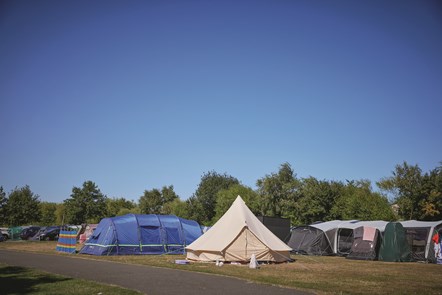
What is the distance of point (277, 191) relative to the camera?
5275 cm

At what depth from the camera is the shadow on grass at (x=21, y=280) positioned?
9.23m

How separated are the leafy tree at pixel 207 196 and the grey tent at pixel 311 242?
135 feet

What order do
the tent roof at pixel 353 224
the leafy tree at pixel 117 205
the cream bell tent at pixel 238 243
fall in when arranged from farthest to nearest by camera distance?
the leafy tree at pixel 117 205, the tent roof at pixel 353 224, the cream bell tent at pixel 238 243

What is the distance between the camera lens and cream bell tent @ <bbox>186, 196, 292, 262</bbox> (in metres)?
18.3

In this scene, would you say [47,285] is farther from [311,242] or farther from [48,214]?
[48,214]

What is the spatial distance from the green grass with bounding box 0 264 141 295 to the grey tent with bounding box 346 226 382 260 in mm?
19665

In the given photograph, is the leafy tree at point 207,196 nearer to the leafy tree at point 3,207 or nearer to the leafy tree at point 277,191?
the leafy tree at point 277,191

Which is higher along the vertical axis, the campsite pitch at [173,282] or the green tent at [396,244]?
the green tent at [396,244]

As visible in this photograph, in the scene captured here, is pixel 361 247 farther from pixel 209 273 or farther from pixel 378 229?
pixel 209 273

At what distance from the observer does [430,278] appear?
13508 millimetres

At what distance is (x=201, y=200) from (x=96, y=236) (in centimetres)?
4917

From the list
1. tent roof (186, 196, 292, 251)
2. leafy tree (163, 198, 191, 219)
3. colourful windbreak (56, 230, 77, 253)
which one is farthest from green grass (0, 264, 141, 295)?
leafy tree (163, 198, 191, 219)

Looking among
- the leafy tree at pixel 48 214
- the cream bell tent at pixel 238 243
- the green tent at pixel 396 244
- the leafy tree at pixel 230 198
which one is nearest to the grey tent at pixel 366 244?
the green tent at pixel 396 244

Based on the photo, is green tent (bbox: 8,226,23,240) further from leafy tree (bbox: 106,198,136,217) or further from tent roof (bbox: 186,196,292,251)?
leafy tree (bbox: 106,198,136,217)
